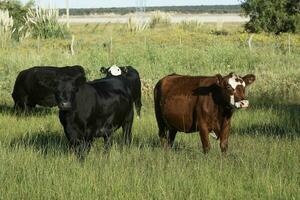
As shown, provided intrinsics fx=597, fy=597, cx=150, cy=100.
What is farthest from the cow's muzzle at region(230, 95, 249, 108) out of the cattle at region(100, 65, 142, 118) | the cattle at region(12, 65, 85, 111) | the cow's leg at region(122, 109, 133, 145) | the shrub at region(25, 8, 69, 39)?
the shrub at region(25, 8, 69, 39)

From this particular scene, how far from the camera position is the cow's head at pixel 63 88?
7.49 meters

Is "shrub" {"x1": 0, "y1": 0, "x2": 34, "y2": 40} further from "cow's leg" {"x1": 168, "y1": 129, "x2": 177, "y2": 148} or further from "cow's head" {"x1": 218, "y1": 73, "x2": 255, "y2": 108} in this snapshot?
"cow's head" {"x1": 218, "y1": 73, "x2": 255, "y2": 108}

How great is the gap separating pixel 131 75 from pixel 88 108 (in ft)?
11.5

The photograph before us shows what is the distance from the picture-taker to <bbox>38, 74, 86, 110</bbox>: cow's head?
24.6 ft

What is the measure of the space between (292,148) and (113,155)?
2407 millimetres

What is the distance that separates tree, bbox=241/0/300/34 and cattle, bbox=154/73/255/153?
28.6m

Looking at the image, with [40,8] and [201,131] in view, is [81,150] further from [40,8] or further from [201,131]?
[40,8]

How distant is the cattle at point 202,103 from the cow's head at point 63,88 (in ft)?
5.37

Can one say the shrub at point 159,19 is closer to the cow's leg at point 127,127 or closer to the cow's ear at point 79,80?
the cow's leg at point 127,127

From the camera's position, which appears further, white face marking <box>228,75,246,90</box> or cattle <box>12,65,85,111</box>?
cattle <box>12,65,85,111</box>

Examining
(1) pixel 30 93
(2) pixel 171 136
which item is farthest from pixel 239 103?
(1) pixel 30 93

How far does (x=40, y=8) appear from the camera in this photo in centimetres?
3406

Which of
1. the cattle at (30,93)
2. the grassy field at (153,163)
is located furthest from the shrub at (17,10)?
the grassy field at (153,163)

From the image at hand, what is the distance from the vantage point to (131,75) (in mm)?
11523
